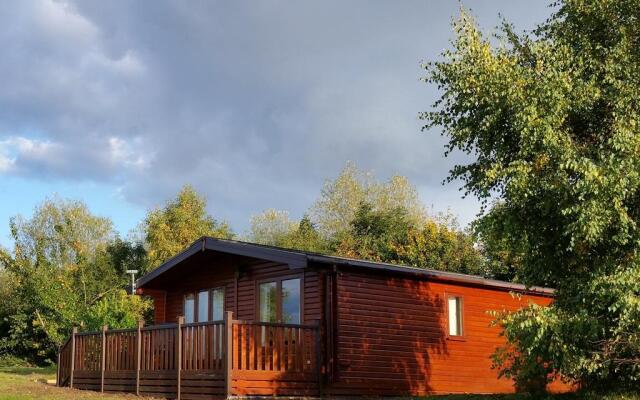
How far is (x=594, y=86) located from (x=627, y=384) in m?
4.82

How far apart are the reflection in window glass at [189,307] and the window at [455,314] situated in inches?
265

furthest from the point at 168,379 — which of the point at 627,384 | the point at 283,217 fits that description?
the point at 283,217

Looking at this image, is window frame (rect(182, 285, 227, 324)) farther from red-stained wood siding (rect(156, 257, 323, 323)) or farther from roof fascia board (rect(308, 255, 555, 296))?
roof fascia board (rect(308, 255, 555, 296))

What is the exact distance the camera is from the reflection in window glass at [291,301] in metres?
15.9

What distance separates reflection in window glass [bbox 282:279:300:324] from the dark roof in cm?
76

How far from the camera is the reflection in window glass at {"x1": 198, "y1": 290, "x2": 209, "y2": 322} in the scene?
1872 cm

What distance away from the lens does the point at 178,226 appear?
43.2 meters

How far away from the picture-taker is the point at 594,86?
1155 cm

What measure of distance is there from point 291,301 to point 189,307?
14.8ft

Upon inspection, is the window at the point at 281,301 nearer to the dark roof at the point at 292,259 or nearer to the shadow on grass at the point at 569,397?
the dark roof at the point at 292,259

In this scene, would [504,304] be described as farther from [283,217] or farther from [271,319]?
[283,217]

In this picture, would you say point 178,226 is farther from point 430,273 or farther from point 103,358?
point 430,273

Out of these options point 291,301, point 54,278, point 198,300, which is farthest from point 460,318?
point 54,278

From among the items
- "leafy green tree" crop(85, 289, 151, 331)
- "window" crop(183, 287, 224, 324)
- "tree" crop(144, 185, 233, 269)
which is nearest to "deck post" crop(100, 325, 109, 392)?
"window" crop(183, 287, 224, 324)
